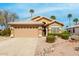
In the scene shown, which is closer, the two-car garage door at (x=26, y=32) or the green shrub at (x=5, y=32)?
the green shrub at (x=5, y=32)

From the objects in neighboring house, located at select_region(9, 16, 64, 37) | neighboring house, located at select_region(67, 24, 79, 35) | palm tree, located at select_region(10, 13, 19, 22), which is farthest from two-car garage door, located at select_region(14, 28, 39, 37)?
neighboring house, located at select_region(67, 24, 79, 35)

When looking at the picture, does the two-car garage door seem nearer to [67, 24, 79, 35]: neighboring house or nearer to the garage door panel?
the garage door panel

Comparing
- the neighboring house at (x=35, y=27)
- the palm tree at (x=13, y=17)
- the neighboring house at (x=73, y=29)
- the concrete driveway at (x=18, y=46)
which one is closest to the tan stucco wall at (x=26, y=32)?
the neighboring house at (x=35, y=27)

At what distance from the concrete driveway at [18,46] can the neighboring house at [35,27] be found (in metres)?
0.41

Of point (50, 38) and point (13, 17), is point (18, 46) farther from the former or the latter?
point (50, 38)

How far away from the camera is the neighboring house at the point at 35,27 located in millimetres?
12109

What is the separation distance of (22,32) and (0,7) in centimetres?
181

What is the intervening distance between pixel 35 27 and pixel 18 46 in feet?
4.92

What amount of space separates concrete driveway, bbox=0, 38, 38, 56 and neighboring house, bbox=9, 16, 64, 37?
0.41m

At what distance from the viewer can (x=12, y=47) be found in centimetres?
1186

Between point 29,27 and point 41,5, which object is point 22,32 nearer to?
point 29,27

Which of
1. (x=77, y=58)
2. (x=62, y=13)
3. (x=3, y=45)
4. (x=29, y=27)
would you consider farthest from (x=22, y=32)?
(x=77, y=58)

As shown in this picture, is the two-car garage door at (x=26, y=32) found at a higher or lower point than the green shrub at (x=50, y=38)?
higher

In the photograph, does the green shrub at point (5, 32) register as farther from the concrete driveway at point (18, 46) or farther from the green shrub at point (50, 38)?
the green shrub at point (50, 38)
